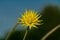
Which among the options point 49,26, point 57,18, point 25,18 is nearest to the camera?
point 25,18

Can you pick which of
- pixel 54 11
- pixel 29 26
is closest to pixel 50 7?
pixel 54 11

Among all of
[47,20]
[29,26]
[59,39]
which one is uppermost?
[29,26]

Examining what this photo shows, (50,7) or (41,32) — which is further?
(50,7)

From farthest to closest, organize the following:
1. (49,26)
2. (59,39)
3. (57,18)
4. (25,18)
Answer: (57,18) → (49,26) → (59,39) → (25,18)

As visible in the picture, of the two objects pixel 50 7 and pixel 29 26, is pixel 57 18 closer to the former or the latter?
pixel 50 7

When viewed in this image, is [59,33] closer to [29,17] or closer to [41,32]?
[41,32]

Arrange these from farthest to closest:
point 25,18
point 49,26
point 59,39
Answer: point 49,26 → point 59,39 → point 25,18

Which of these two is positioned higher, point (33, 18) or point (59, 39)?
point (33, 18)

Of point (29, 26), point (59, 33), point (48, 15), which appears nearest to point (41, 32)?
point (59, 33)

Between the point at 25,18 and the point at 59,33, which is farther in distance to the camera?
the point at 59,33
